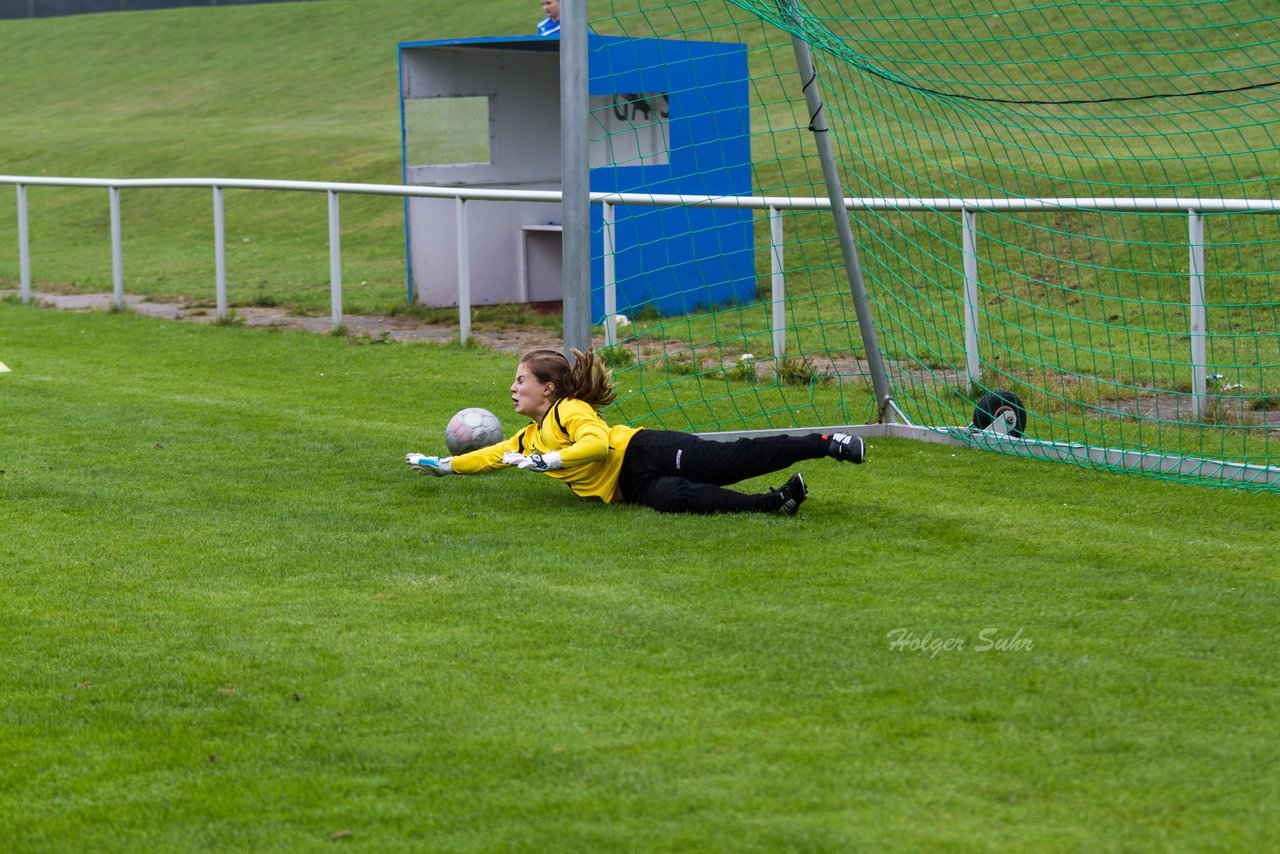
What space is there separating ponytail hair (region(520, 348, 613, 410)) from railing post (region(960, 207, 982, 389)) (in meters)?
2.83

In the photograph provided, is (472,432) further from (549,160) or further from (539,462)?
(549,160)

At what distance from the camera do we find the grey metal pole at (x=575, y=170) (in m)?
6.90

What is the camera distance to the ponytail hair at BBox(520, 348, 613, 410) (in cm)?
642

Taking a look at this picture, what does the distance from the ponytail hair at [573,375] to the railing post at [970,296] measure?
283cm

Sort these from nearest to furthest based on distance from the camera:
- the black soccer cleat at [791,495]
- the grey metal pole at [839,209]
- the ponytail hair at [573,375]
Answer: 1. the black soccer cleat at [791,495]
2. the ponytail hair at [573,375]
3. the grey metal pole at [839,209]

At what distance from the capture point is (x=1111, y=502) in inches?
249

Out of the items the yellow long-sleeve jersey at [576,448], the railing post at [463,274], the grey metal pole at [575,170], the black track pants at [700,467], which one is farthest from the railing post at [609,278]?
the black track pants at [700,467]

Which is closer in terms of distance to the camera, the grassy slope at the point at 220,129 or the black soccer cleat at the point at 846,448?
the black soccer cleat at the point at 846,448

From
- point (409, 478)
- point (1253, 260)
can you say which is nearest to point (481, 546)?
point (409, 478)

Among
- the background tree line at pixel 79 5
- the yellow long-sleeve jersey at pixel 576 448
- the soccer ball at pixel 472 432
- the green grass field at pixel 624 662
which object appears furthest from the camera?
the background tree line at pixel 79 5

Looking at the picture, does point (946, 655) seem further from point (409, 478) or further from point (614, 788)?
point (409, 478)

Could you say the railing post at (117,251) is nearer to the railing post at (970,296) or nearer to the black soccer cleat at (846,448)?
the railing post at (970,296)
